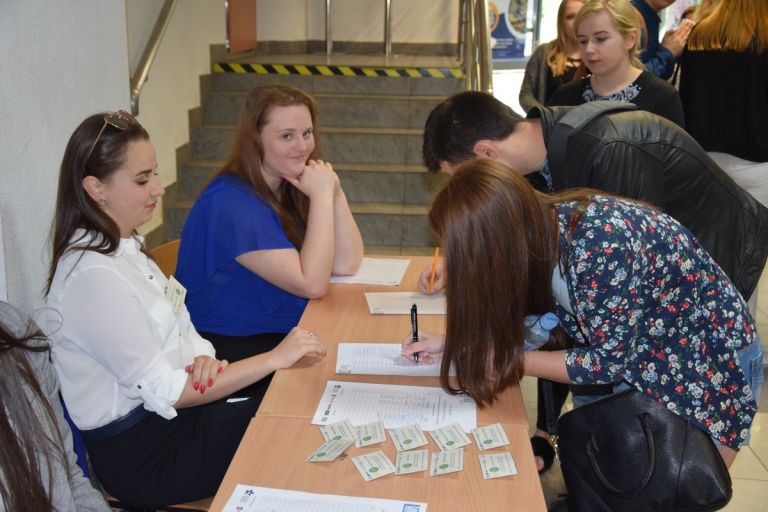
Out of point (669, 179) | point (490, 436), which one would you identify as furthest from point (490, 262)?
point (669, 179)

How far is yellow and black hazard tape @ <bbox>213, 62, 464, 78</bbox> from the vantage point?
20.3 ft

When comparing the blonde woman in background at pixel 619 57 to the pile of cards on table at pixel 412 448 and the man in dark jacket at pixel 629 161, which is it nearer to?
the man in dark jacket at pixel 629 161

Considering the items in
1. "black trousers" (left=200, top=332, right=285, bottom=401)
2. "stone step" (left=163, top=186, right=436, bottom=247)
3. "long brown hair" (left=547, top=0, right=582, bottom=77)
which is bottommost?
"stone step" (left=163, top=186, right=436, bottom=247)

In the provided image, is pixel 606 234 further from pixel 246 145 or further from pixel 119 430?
pixel 246 145

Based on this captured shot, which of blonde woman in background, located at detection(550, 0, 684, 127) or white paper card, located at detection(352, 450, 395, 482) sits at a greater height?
blonde woman in background, located at detection(550, 0, 684, 127)

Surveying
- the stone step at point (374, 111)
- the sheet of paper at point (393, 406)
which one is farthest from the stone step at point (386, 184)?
the sheet of paper at point (393, 406)

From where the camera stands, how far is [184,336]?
2125 millimetres

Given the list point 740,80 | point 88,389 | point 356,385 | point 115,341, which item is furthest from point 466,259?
point 740,80

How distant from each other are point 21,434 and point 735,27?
3163 millimetres

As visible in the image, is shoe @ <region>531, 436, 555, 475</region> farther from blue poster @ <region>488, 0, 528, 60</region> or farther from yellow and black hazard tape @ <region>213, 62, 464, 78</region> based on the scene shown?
blue poster @ <region>488, 0, 528, 60</region>

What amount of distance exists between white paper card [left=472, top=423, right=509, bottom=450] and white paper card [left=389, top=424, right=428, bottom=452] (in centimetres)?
11

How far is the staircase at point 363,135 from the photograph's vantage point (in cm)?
527

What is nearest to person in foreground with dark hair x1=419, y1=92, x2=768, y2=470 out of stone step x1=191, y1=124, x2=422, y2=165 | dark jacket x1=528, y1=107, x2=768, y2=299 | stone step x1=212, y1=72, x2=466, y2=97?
dark jacket x1=528, y1=107, x2=768, y2=299

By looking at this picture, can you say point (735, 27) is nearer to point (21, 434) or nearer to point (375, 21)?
point (21, 434)
